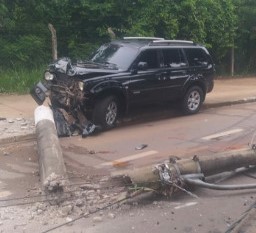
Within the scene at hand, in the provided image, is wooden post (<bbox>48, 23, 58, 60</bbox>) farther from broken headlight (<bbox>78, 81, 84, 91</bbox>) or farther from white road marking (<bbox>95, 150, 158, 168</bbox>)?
white road marking (<bbox>95, 150, 158, 168</bbox>)

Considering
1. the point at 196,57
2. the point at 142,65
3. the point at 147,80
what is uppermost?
the point at 196,57

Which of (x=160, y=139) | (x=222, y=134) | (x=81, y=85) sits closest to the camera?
(x=81, y=85)

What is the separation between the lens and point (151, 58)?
39.9 feet

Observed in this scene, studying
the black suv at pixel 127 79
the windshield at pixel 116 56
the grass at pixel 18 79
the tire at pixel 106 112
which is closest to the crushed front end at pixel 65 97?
the black suv at pixel 127 79

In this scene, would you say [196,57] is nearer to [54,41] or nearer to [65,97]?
[65,97]

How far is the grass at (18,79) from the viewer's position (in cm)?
1524

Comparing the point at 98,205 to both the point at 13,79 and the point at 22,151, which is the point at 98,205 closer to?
the point at 22,151

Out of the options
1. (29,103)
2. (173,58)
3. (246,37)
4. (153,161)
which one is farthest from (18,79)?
(246,37)

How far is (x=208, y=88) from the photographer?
46.1ft

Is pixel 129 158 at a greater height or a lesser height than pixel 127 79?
lesser

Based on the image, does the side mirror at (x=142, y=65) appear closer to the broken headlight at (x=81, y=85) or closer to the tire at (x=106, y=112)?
the tire at (x=106, y=112)

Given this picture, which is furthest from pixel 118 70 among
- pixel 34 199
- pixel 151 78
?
pixel 34 199

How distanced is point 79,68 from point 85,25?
27.9 ft

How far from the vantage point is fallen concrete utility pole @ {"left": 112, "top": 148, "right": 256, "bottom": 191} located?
670 centimetres
